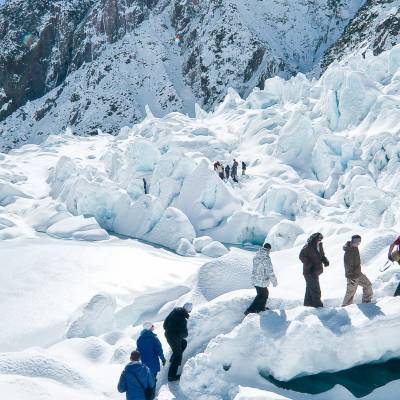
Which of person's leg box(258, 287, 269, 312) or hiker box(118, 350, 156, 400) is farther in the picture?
person's leg box(258, 287, 269, 312)

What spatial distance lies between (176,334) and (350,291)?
2203 millimetres

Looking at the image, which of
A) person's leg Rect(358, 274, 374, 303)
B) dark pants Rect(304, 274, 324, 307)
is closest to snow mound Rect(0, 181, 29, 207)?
dark pants Rect(304, 274, 324, 307)

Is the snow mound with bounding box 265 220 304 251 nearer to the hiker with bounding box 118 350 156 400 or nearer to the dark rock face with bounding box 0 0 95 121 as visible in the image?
the hiker with bounding box 118 350 156 400

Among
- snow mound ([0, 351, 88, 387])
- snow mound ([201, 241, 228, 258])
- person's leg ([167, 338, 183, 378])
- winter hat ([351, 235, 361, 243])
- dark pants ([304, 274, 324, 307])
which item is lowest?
snow mound ([201, 241, 228, 258])

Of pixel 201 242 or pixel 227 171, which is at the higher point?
pixel 227 171

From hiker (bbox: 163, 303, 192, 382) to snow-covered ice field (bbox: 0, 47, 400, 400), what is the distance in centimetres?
19

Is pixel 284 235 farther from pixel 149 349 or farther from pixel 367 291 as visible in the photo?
pixel 149 349

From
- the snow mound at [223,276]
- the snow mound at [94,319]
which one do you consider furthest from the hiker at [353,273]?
the snow mound at [94,319]

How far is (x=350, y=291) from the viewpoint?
22.5ft

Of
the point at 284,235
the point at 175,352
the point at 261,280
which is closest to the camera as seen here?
Answer: the point at 175,352

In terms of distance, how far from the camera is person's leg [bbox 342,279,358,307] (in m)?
6.80

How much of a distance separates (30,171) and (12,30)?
183 feet

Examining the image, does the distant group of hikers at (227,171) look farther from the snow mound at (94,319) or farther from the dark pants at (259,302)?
the dark pants at (259,302)

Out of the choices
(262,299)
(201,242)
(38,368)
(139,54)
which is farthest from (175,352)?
(139,54)
